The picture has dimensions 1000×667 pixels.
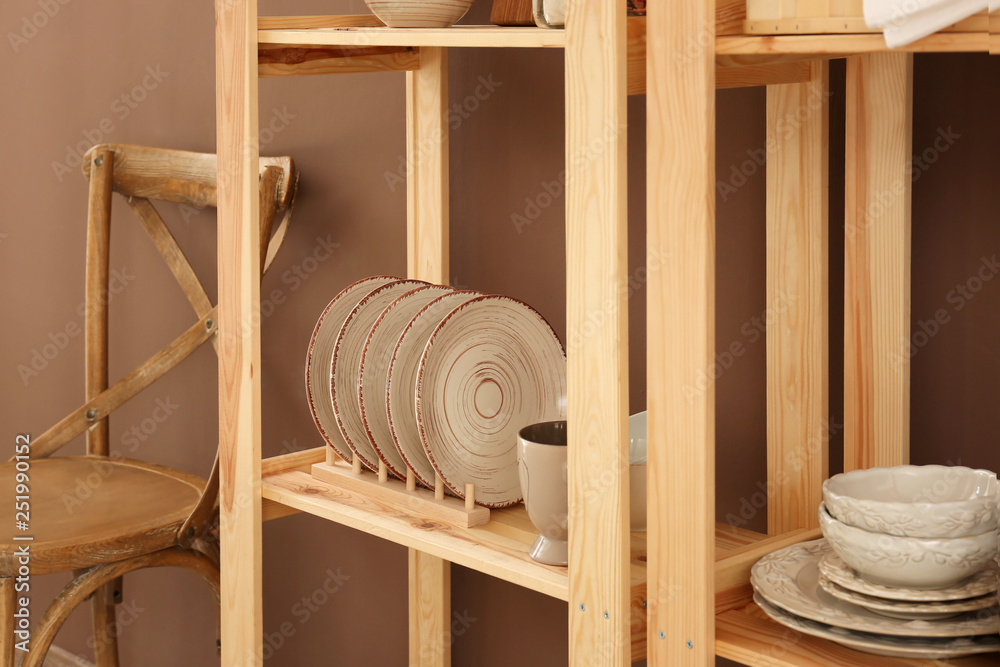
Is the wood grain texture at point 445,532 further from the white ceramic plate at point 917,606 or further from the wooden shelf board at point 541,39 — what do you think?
the wooden shelf board at point 541,39

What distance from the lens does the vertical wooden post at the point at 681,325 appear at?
0.88 m

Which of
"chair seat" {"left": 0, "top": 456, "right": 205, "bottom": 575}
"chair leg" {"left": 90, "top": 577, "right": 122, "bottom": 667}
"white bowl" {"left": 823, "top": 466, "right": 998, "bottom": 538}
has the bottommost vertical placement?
"chair leg" {"left": 90, "top": 577, "right": 122, "bottom": 667}

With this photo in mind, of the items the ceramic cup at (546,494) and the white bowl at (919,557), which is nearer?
the white bowl at (919,557)

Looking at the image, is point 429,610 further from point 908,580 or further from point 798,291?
point 908,580

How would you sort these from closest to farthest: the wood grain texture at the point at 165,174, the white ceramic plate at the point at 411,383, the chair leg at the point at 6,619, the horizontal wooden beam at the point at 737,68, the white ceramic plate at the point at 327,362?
the horizontal wooden beam at the point at 737,68 → the white ceramic plate at the point at 411,383 → the white ceramic plate at the point at 327,362 → the chair leg at the point at 6,619 → the wood grain texture at the point at 165,174

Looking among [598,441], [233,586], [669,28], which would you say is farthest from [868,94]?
[233,586]

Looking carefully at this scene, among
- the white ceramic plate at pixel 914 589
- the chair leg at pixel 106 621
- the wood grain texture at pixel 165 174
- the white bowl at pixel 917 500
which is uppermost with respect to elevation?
the wood grain texture at pixel 165 174

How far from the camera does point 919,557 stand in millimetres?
849

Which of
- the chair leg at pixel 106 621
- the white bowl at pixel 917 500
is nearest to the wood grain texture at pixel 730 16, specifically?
the white bowl at pixel 917 500

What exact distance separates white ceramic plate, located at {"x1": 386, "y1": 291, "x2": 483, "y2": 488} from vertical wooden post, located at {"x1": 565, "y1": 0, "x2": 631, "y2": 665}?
1.04 ft

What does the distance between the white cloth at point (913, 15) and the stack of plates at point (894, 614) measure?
45 centimetres

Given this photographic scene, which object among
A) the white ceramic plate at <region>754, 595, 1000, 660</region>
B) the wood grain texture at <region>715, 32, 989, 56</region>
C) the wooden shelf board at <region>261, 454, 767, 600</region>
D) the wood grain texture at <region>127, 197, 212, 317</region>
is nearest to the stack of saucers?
the white ceramic plate at <region>754, 595, 1000, 660</region>

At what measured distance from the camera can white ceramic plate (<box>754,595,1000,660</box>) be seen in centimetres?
84

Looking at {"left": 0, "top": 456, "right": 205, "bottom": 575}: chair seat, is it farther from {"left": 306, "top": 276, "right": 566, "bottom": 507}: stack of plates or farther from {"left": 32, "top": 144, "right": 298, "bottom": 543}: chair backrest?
{"left": 306, "top": 276, "right": 566, "bottom": 507}: stack of plates
